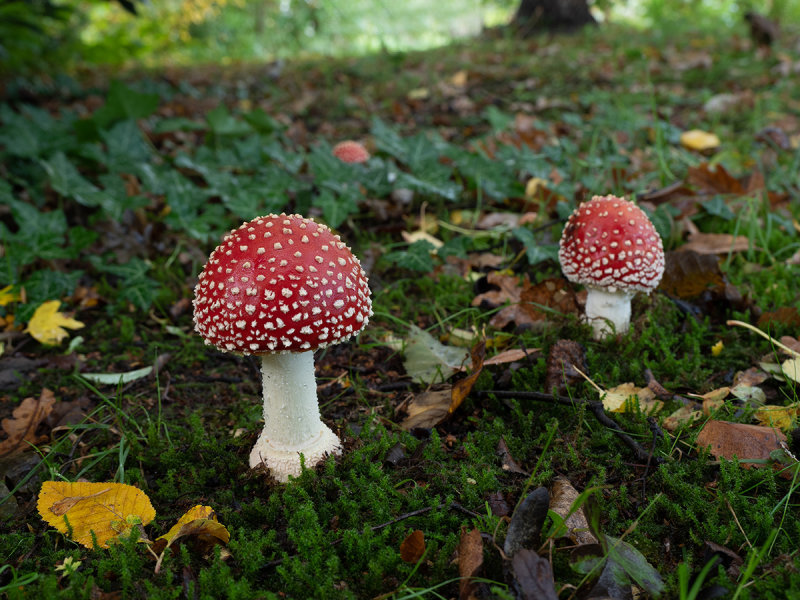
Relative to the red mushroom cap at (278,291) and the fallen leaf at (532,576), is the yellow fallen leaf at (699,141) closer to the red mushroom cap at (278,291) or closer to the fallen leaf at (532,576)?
the red mushroom cap at (278,291)

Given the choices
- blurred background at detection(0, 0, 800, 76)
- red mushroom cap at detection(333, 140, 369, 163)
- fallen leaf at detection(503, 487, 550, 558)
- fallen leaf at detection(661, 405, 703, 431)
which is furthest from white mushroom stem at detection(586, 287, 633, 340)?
blurred background at detection(0, 0, 800, 76)

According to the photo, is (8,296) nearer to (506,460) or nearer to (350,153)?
(350,153)

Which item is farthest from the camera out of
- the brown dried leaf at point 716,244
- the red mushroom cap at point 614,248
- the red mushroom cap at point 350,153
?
the red mushroom cap at point 350,153

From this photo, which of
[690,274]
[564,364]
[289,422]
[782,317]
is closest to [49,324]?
[289,422]

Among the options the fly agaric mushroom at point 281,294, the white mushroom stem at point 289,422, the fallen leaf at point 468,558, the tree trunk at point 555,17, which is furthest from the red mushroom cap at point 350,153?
the tree trunk at point 555,17

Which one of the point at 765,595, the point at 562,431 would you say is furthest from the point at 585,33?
the point at 765,595
